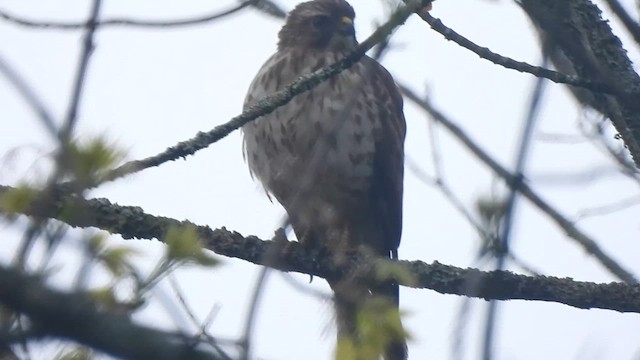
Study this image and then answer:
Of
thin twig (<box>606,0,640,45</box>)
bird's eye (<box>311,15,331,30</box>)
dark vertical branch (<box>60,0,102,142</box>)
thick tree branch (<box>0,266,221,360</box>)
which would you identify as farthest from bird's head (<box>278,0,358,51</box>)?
thick tree branch (<box>0,266,221,360</box>)

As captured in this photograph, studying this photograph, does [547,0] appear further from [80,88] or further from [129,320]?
[129,320]

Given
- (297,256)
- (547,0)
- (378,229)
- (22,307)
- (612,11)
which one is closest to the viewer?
(22,307)

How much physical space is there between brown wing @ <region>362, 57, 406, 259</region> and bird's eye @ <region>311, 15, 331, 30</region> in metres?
0.55

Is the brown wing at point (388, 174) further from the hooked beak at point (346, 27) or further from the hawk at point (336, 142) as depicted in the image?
the hooked beak at point (346, 27)

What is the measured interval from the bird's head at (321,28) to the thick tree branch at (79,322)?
531 centimetres

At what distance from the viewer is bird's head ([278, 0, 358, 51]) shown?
676 centimetres

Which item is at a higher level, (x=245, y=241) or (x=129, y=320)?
(x=245, y=241)

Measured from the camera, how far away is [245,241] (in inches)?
177

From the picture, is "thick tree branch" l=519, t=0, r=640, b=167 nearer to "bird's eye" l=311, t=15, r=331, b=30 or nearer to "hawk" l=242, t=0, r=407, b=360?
"hawk" l=242, t=0, r=407, b=360

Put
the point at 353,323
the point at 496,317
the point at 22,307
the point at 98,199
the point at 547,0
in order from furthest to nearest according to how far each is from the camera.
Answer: the point at 98,199 < the point at 547,0 < the point at 353,323 < the point at 496,317 < the point at 22,307

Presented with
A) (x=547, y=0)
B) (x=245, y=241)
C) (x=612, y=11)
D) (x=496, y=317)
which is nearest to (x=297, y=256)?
Result: (x=245, y=241)

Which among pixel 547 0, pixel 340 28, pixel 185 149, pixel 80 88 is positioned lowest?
pixel 80 88

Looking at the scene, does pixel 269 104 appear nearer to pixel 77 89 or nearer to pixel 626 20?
pixel 626 20

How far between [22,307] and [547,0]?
2.69 metres
